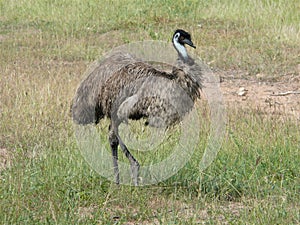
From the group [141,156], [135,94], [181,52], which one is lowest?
[141,156]

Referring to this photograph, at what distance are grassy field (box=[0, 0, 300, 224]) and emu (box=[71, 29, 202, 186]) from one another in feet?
1.37

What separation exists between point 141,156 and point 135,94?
0.74m

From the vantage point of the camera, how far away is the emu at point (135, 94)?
6559mm

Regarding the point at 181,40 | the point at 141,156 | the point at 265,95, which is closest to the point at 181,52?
the point at 181,40

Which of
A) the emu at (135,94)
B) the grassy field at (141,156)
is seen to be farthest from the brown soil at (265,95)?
the emu at (135,94)

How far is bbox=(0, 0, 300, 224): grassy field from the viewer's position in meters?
5.85

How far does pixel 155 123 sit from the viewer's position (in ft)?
21.7

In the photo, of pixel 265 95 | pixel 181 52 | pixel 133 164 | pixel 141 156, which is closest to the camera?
pixel 133 164

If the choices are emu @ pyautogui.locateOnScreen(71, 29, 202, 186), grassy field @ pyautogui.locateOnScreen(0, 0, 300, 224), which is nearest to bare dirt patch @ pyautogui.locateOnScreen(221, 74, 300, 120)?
grassy field @ pyautogui.locateOnScreen(0, 0, 300, 224)

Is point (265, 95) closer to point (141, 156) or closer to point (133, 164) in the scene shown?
point (141, 156)

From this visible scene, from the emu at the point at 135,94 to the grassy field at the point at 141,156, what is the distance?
418mm

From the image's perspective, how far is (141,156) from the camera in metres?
7.11

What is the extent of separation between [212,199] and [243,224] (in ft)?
2.16

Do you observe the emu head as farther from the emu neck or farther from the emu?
the emu
